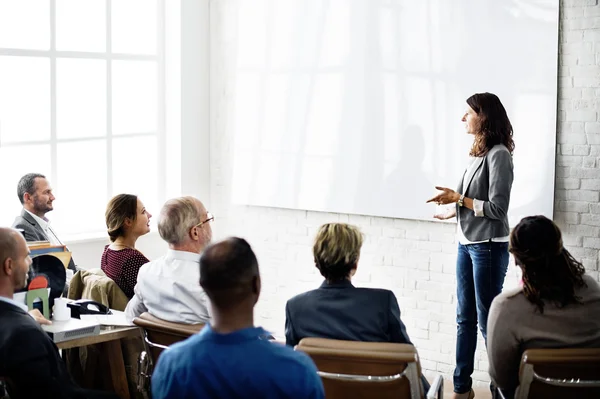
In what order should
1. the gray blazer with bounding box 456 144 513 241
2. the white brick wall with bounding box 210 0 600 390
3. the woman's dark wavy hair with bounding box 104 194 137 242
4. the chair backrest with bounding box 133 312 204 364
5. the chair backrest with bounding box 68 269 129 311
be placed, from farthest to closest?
the white brick wall with bounding box 210 0 600 390 → the gray blazer with bounding box 456 144 513 241 → the woman's dark wavy hair with bounding box 104 194 137 242 → the chair backrest with bounding box 68 269 129 311 → the chair backrest with bounding box 133 312 204 364

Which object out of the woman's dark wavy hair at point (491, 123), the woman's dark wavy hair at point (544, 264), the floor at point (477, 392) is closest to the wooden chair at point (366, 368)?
the woman's dark wavy hair at point (544, 264)

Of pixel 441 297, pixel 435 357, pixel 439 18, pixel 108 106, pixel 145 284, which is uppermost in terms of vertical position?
pixel 439 18

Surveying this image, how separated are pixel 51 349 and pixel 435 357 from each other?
11.6 feet

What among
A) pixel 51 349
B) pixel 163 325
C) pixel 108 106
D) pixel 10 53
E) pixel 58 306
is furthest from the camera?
pixel 108 106

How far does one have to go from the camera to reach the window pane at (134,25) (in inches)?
276

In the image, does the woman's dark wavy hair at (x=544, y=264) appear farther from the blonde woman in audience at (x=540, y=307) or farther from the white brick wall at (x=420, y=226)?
the white brick wall at (x=420, y=226)

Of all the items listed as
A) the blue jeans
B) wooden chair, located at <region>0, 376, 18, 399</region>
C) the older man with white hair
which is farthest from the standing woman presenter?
wooden chair, located at <region>0, 376, 18, 399</region>

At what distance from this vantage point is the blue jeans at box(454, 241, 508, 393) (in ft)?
16.5

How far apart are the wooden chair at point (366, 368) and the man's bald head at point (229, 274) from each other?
2.48 feet

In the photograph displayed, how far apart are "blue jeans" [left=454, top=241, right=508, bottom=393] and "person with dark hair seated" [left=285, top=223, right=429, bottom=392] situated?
1786mm

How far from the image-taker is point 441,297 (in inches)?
236

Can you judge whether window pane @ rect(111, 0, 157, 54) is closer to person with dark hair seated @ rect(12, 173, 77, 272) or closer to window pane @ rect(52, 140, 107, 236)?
window pane @ rect(52, 140, 107, 236)

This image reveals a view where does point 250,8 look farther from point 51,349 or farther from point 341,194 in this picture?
point 51,349

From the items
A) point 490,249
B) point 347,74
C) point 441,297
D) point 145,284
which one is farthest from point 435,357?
point 145,284
